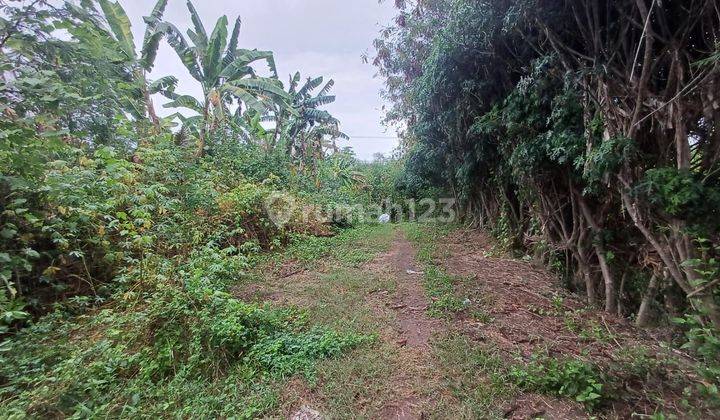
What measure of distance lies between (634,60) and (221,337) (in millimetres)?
4227

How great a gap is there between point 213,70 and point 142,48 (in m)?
1.65

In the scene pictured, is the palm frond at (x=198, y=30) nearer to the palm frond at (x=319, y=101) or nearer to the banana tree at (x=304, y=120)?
the banana tree at (x=304, y=120)

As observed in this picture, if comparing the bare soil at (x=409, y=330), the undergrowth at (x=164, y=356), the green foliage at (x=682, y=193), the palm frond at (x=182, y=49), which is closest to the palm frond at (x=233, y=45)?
the palm frond at (x=182, y=49)

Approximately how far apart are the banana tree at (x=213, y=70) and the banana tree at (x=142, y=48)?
33 centimetres

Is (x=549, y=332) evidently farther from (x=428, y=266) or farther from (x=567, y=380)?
(x=428, y=266)

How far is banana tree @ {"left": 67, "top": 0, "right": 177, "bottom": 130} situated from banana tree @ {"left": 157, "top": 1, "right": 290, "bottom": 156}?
1.08ft

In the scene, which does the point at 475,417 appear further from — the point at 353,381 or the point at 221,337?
the point at 221,337

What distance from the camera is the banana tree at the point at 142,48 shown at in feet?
21.9

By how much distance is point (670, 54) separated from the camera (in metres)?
2.52

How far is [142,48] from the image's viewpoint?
23.7 feet

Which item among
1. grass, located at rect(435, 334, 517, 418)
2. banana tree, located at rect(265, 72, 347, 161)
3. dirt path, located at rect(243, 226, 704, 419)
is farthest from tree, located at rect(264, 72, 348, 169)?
grass, located at rect(435, 334, 517, 418)

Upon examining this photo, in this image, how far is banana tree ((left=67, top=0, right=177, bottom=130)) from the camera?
667 cm

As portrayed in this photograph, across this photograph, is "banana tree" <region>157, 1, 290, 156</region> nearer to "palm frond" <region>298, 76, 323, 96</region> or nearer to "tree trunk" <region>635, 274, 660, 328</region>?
"palm frond" <region>298, 76, 323, 96</region>

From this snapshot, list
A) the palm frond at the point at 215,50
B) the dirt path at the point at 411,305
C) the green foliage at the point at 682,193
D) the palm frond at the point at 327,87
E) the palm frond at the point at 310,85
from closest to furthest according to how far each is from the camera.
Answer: the green foliage at the point at 682,193, the dirt path at the point at 411,305, the palm frond at the point at 215,50, the palm frond at the point at 310,85, the palm frond at the point at 327,87
